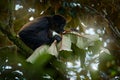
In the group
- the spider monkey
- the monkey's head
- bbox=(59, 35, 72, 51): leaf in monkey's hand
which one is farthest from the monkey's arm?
bbox=(59, 35, 72, 51): leaf in monkey's hand

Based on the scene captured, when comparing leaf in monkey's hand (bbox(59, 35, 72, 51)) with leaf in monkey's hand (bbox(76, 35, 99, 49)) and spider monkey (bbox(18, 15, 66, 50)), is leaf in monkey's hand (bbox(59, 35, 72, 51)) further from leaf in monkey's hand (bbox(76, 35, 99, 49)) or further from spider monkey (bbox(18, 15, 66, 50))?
spider monkey (bbox(18, 15, 66, 50))

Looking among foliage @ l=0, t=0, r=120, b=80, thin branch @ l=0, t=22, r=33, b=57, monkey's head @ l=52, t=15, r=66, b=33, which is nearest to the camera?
foliage @ l=0, t=0, r=120, b=80

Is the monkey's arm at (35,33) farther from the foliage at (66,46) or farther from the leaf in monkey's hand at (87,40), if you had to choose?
the leaf in monkey's hand at (87,40)

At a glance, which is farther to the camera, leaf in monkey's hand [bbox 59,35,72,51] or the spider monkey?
the spider monkey

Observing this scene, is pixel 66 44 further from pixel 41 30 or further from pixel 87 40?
pixel 41 30

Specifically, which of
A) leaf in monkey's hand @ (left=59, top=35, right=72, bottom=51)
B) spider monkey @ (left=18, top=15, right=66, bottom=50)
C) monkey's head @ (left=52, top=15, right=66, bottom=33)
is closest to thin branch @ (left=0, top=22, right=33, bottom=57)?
leaf in monkey's hand @ (left=59, top=35, right=72, bottom=51)

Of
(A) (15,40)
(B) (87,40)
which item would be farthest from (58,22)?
(A) (15,40)

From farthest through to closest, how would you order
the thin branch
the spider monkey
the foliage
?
the spider monkey → the thin branch → the foliage

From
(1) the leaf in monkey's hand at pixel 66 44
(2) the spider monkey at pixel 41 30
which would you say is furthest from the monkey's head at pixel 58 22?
Answer: (1) the leaf in monkey's hand at pixel 66 44

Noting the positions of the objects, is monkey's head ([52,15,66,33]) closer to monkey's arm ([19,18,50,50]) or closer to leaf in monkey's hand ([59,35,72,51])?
monkey's arm ([19,18,50,50])

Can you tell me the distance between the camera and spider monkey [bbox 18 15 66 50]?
4759 millimetres

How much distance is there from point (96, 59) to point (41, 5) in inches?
58.4

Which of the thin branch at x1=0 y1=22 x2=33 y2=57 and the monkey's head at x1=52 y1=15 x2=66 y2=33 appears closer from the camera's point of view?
the thin branch at x1=0 y1=22 x2=33 y2=57

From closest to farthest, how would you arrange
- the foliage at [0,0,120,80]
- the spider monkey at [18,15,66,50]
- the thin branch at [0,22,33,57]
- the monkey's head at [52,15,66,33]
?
the foliage at [0,0,120,80]
the thin branch at [0,22,33,57]
the spider monkey at [18,15,66,50]
the monkey's head at [52,15,66,33]
